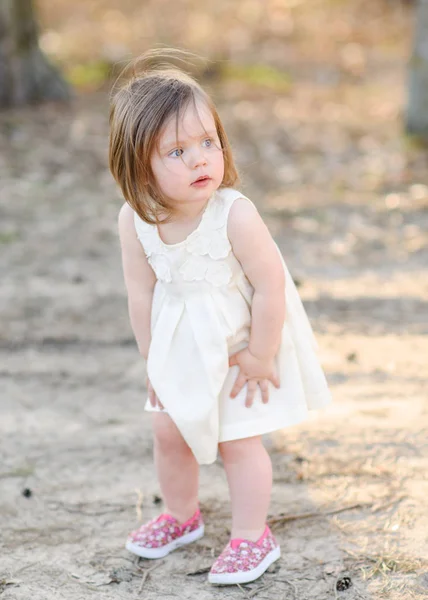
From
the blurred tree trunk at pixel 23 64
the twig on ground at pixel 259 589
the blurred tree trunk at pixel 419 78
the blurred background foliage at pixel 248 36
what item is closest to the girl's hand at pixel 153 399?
the twig on ground at pixel 259 589

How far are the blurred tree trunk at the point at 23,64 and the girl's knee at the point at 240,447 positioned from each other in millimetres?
5540

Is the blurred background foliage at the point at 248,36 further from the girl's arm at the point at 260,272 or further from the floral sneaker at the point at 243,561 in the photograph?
the floral sneaker at the point at 243,561

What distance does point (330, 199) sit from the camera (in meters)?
5.79

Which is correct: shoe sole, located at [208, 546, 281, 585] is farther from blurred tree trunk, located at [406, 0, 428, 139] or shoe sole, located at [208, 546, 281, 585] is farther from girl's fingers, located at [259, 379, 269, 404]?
blurred tree trunk, located at [406, 0, 428, 139]

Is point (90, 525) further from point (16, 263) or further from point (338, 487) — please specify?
point (16, 263)

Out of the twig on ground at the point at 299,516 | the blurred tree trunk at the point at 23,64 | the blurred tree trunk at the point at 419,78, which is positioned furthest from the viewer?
the blurred tree trunk at the point at 23,64

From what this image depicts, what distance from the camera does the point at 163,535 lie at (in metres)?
2.56

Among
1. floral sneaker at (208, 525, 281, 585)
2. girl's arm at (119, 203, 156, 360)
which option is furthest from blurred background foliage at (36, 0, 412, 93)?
floral sneaker at (208, 525, 281, 585)

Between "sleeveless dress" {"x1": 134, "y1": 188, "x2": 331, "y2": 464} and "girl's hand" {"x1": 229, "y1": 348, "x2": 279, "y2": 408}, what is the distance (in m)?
0.02

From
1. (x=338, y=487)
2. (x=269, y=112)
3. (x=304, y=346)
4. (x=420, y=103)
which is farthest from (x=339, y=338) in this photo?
(x=269, y=112)

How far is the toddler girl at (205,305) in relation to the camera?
2150 millimetres

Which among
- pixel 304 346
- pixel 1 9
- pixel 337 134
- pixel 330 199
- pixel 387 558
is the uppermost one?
pixel 1 9

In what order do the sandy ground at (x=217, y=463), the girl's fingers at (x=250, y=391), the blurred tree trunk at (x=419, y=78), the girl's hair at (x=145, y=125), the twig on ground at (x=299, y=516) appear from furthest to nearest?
the blurred tree trunk at (x=419, y=78), the twig on ground at (x=299, y=516), the sandy ground at (x=217, y=463), the girl's fingers at (x=250, y=391), the girl's hair at (x=145, y=125)

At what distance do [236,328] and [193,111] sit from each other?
582 millimetres
